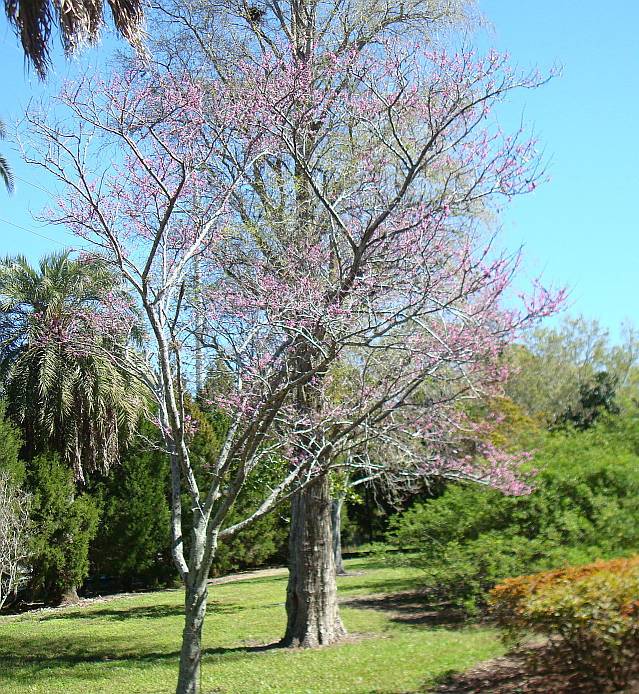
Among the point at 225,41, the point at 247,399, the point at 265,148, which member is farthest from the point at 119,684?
the point at 225,41

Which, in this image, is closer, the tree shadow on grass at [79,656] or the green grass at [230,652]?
the green grass at [230,652]

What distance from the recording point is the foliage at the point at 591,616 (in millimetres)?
5402

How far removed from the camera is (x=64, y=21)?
6898mm

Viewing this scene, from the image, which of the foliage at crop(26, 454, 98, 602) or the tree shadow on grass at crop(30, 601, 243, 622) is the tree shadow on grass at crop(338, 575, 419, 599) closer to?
the tree shadow on grass at crop(30, 601, 243, 622)

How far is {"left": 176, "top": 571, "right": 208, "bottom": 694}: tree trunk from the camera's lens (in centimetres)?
583

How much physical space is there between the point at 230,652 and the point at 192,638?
16.9 feet

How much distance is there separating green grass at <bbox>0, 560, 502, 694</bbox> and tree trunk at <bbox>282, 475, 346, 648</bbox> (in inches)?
15.5

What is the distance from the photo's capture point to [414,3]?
36.7ft

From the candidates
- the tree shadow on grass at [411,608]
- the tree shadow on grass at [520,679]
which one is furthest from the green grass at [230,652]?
the tree shadow on grass at [520,679]

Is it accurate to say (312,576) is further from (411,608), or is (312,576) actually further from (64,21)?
(64,21)

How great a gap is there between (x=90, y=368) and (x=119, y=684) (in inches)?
364

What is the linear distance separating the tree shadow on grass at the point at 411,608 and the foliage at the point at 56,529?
6.49m

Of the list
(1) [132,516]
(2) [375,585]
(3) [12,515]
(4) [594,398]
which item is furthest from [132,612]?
(4) [594,398]

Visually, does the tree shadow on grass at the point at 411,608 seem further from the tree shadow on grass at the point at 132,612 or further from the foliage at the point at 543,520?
the tree shadow on grass at the point at 132,612
